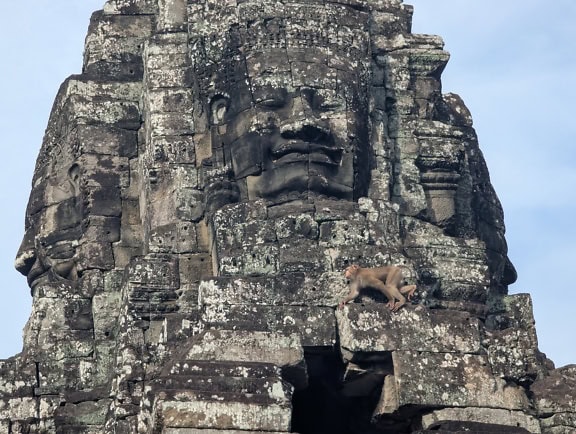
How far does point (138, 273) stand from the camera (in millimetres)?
30859

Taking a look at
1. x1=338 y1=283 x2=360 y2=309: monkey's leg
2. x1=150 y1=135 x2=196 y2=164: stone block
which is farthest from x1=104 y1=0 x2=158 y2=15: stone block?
x1=338 y1=283 x2=360 y2=309: monkey's leg

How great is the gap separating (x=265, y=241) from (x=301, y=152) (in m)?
1.66

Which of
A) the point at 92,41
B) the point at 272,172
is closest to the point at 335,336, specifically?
the point at 272,172

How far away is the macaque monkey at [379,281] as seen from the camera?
29266 mm

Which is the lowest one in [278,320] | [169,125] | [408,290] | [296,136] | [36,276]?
[278,320]

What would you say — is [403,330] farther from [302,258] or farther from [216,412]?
[216,412]

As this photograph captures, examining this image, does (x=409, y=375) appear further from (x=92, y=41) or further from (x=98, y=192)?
(x=92, y=41)

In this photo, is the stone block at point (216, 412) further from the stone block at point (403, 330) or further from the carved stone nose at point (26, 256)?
the carved stone nose at point (26, 256)

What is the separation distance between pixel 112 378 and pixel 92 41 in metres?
6.30

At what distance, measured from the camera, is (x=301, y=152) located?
3112 centimetres

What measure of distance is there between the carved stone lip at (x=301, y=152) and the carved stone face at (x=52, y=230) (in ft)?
11.4

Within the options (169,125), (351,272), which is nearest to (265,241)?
(351,272)

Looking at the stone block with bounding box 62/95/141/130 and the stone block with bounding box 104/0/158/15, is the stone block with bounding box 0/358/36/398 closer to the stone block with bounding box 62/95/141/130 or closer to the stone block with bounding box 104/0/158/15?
the stone block with bounding box 62/95/141/130

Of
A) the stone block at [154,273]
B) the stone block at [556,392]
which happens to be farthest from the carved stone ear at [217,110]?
the stone block at [556,392]
